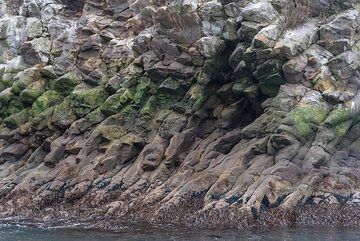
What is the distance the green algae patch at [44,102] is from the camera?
115ft

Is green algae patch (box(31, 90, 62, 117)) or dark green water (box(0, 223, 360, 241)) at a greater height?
green algae patch (box(31, 90, 62, 117))

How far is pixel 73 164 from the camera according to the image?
30500 millimetres

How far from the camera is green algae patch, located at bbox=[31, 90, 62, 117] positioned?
3503 centimetres

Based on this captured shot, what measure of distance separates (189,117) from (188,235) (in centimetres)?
962

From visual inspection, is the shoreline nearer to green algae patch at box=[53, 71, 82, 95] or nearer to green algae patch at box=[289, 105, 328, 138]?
green algae patch at box=[289, 105, 328, 138]

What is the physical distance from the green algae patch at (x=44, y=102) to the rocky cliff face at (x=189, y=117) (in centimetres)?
8

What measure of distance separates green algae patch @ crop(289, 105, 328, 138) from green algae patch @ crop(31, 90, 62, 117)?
14775mm

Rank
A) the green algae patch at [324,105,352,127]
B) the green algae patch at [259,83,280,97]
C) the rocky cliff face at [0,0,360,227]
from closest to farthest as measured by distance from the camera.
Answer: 1. the rocky cliff face at [0,0,360,227]
2. the green algae patch at [324,105,352,127]
3. the green algae patch at [259,83,280,97]

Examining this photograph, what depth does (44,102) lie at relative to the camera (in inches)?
1384

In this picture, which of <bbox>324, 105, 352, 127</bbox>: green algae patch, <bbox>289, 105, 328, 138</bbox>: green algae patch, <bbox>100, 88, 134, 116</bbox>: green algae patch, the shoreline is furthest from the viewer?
<bbox>100, 88, 134, 116</bbox>: green algae patch

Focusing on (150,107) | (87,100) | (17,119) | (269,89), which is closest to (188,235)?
(269,89)

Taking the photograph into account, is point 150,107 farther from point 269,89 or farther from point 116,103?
point 269,89

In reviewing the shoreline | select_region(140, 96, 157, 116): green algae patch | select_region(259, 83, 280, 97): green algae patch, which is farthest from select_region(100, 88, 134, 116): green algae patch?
the shoreline

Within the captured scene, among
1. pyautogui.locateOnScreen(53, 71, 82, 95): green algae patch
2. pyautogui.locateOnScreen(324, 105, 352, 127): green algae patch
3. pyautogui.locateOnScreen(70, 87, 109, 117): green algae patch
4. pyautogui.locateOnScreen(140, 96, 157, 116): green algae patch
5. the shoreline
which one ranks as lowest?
the shoreline
